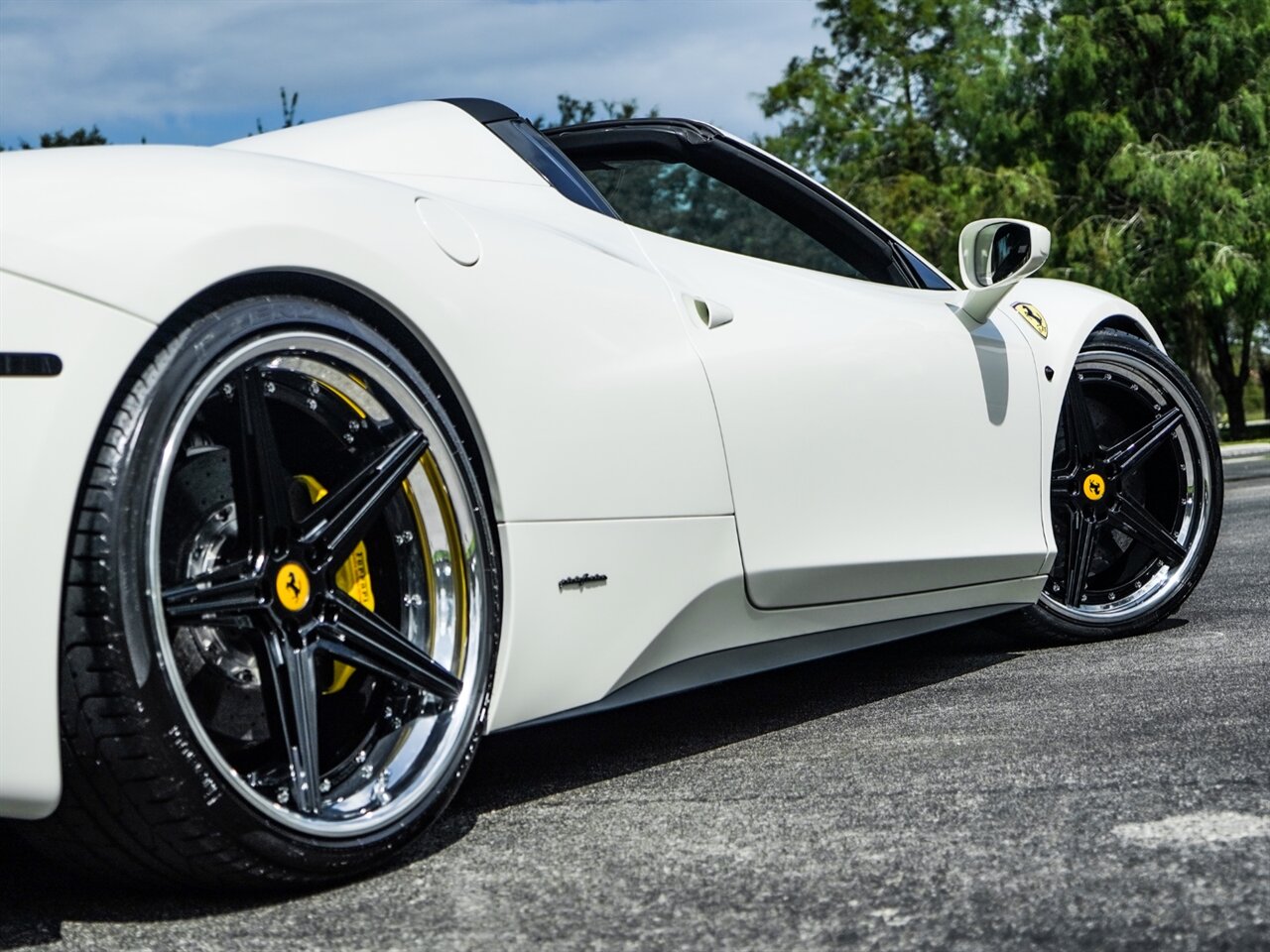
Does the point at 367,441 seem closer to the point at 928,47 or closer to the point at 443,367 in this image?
the point at 443,367

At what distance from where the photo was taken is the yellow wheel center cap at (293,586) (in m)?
2.27

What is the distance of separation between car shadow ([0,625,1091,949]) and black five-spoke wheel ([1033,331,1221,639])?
26 cm

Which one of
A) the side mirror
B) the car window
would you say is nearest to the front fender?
the side mirror

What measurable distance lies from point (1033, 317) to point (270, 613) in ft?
9.05

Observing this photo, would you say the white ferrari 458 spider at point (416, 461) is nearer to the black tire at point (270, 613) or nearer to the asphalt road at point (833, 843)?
the black tire at point (270, 613)

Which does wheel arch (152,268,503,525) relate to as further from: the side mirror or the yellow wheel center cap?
the side mirror

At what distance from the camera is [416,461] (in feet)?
8.17

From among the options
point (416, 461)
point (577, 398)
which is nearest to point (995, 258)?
point (577, 398)

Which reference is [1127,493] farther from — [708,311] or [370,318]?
[370,318]

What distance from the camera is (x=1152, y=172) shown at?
25.8 m

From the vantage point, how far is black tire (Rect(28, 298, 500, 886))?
6.64ft


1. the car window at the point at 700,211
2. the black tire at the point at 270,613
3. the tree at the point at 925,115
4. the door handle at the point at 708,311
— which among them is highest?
the tree at the point at 925,115

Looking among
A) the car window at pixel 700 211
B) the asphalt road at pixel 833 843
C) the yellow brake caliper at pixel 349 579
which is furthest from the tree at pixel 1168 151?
the yellow brake caliper at pixel 349 579

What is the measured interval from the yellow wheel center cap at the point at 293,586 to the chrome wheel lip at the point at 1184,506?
2614 millimetres
